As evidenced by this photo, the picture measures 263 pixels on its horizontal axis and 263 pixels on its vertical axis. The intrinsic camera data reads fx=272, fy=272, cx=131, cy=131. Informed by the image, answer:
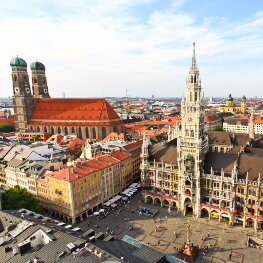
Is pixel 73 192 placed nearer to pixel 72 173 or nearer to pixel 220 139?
pixel 72 173

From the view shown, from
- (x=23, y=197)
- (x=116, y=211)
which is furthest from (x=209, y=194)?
(x=23, y=197)

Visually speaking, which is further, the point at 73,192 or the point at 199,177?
the point at 199,177

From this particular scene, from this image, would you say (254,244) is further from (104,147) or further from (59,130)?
(59,130)

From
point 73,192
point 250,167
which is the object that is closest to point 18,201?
point 73,192

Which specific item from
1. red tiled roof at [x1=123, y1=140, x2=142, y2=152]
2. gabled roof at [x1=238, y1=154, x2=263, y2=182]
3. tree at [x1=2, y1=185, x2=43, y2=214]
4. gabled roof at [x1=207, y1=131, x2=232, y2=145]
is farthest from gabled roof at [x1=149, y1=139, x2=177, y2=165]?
tree at [x1=2, y1=185, x2=43, y2=214]

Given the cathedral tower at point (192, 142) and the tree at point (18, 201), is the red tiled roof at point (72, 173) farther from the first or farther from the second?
the cathedral tower at point (192, 142)

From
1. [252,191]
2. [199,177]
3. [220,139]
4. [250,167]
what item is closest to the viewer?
[252,191]
